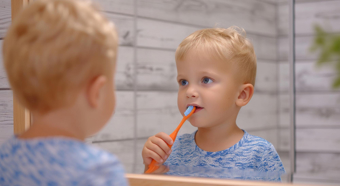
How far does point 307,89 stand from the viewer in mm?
1401

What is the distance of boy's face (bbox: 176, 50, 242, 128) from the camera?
81 cm

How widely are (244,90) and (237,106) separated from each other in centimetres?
4

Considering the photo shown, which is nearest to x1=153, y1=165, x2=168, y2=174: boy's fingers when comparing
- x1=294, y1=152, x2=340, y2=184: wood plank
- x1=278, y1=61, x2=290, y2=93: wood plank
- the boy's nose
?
the boy's nose

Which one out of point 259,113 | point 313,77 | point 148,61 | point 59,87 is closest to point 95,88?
point 59,87

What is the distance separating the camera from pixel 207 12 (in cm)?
140

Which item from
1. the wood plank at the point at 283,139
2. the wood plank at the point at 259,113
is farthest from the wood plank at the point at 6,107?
the wood plank at the point at 283,139

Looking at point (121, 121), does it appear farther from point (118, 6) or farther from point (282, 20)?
point (282, 20)

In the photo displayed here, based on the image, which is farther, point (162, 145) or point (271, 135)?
point (271, 135)

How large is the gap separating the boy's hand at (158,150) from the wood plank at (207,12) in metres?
0.68

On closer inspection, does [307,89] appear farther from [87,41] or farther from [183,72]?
[87,41]

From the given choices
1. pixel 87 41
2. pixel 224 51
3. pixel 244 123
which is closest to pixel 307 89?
pixel 244 123

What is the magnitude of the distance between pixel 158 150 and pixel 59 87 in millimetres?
420

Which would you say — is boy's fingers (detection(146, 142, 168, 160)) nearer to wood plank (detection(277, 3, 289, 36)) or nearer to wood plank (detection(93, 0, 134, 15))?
wood plank (detection(93, 0, 134, 15))

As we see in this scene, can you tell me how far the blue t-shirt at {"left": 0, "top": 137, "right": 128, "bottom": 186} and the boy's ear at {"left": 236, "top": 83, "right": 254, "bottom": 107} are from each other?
20.0 inches
